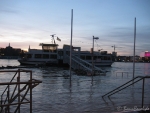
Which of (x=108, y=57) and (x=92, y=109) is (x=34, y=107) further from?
(x=108, y=57)

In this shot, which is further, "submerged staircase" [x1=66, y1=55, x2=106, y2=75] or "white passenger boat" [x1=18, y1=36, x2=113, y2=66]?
"white passenger boat" [x1=18, y1=36, x2=113, y2=66]

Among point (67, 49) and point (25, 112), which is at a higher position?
point (67, 49)

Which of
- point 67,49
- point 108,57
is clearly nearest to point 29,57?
point 67,49

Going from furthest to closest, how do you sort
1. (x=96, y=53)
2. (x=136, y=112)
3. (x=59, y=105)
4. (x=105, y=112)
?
(x=96, y=53) → (x=59, y=105) → (x=105, y=112) → (x=136, y=112)

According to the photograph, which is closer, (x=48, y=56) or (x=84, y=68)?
(x=84, y=68)

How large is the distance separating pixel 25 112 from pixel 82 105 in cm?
281

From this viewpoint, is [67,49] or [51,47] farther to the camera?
[51,47]

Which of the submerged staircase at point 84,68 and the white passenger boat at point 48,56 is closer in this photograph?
the submerged staircase at point 84,68

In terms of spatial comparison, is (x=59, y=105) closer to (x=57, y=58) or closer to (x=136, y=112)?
(x=136, y=112)

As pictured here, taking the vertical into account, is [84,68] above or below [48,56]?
below

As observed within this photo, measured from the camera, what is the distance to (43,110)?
9297 mm

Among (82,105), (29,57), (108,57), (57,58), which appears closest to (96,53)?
(108,57)

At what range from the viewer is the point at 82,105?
1035cm

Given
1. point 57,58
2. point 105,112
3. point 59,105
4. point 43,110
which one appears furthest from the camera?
point 57,58
